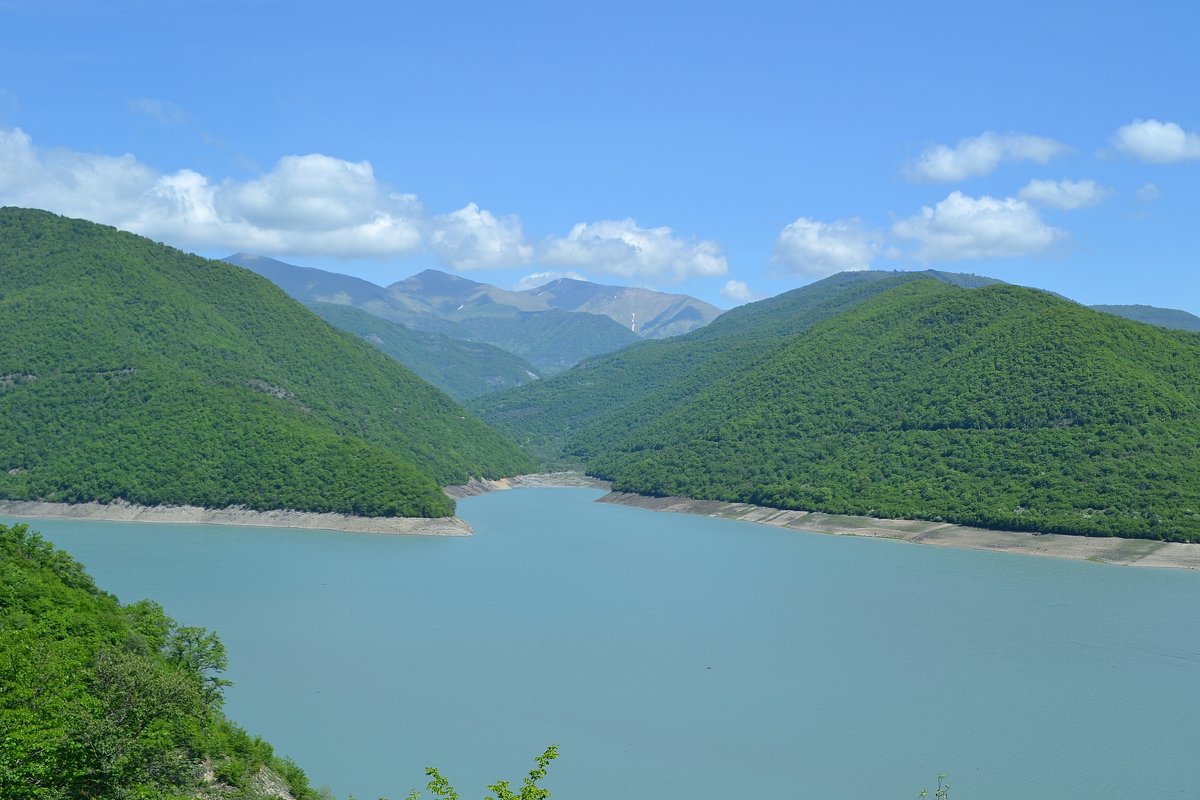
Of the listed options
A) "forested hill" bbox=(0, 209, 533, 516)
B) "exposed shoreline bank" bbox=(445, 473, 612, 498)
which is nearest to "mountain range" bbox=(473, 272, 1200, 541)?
"exposed shoreline bank" bbox=(445, 473, 612, 498)

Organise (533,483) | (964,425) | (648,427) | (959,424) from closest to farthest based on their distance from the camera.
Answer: (964,425) → (959,424) → (533,483) → (648,427)

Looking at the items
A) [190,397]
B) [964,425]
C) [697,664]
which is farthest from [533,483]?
[697,664]

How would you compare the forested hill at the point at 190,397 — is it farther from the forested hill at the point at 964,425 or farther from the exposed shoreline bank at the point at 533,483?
the forested hill at the point at 964,425

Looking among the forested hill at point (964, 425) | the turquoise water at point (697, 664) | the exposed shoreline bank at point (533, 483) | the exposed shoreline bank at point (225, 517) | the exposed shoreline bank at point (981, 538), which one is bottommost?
the turquoise water at point (697, 664)

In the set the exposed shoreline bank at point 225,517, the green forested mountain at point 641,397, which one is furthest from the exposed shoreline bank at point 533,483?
the exposed shoreline bank at point 225,517

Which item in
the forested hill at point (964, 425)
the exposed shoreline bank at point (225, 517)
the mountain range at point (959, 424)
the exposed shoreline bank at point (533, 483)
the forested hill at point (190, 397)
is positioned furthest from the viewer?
the exposed shoreline bank at point (533, 483)

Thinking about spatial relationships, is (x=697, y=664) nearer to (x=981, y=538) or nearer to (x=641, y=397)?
(x=981, y=538)
